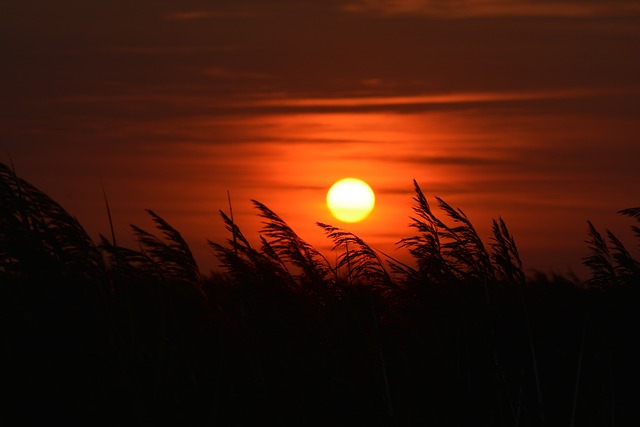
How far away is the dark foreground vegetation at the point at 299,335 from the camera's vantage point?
16.6 ft

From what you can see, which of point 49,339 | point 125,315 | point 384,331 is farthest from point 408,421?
point 49,339

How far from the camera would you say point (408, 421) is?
5.84 m

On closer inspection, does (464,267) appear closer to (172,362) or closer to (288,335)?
(288,335)

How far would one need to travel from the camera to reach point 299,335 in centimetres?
574

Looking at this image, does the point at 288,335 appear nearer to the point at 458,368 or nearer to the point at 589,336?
the point at 458,368

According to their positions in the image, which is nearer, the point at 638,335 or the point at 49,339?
the point at 49,339

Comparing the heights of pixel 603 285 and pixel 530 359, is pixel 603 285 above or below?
above

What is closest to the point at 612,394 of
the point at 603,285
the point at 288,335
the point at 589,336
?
the point at 589,336

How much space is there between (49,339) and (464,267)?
272 centimetres

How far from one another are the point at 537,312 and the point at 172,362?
115 inches

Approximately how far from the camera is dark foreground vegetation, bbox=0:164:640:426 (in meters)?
5.05

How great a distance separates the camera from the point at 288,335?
5.83m

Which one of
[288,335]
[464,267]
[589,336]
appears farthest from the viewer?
[589,336]

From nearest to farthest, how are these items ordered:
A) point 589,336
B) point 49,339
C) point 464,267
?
point 49,339
point 464,267
point 589,336
